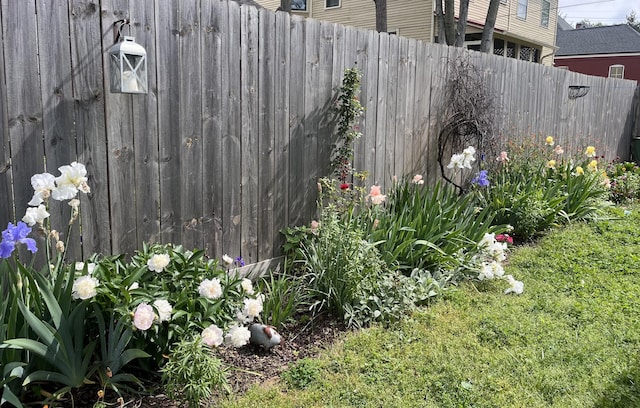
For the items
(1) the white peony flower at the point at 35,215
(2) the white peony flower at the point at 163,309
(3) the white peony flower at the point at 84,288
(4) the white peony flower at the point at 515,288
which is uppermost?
(1) the white peony flower at the point at 35,215

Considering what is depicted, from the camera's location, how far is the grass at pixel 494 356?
8.75ft

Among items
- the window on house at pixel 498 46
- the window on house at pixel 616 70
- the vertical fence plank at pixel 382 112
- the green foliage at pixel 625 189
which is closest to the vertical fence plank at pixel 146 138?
the vertical fence plank at pixel 382 112

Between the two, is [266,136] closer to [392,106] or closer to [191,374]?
[392,106]

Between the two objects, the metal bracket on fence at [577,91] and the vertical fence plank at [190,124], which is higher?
the metal bracket on fence at [577,91]

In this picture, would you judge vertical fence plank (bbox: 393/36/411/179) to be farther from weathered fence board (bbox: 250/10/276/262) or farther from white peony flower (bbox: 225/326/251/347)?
white peony flower (bbox: 225/326/251/347)

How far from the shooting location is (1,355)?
2205 mm

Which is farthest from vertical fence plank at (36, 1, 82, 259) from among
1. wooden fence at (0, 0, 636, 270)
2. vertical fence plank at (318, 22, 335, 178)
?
vertical fence plank at (318, 22, 335, 178)

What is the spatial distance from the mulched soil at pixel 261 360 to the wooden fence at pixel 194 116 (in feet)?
2.55

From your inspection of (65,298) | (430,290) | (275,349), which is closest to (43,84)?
(65,298)

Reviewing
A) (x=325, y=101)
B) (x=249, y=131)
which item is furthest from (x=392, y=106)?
(x=249, y=131)

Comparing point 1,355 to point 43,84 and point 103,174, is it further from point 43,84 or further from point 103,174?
point 43,84

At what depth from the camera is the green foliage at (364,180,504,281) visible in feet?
13.4

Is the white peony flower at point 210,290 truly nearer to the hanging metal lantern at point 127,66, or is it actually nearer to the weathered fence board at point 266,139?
the hanging metal lantern at point 127,66

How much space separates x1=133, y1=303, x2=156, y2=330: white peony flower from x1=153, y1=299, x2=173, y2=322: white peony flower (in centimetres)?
11
